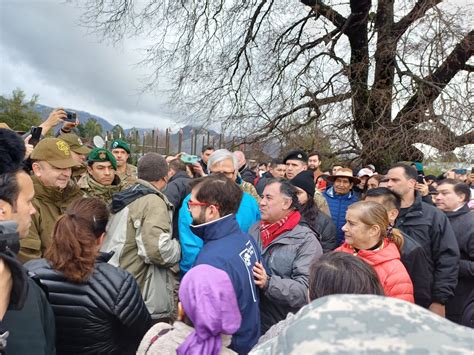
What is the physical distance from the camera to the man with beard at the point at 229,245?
181cm

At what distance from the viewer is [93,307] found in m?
1.85

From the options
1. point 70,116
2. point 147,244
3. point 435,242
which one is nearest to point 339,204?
point 435,242

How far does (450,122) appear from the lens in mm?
6391

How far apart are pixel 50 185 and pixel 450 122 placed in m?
6.09

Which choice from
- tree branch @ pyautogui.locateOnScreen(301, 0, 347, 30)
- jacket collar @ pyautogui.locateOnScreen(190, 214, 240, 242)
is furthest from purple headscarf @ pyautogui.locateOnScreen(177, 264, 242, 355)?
tree branch @ pyautogui.locateOnScreen(301, 0, 347, 30)

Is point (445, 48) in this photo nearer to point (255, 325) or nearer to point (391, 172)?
point (391, 172)

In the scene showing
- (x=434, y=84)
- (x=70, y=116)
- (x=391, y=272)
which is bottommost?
(x=391, y=272)

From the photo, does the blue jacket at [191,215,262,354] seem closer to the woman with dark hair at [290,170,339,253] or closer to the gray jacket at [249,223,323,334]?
the gray jacket at [249,223,323,334]

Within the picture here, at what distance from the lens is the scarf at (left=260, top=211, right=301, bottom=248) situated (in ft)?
8.89

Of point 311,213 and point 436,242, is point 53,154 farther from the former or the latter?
point 436,242

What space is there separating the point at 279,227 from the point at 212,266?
1088mm

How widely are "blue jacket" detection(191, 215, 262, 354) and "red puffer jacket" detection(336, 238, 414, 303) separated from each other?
595mm

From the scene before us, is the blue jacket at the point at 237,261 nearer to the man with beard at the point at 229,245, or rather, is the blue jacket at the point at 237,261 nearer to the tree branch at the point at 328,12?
the man with beard at the point at 229,245

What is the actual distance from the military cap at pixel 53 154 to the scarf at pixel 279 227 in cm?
154
